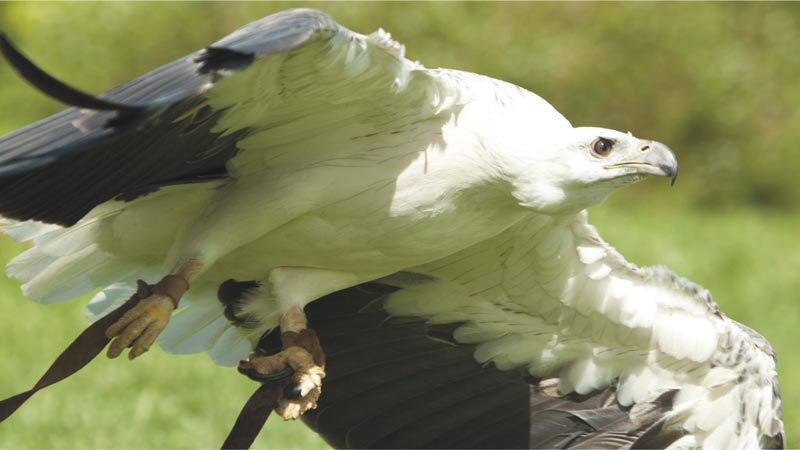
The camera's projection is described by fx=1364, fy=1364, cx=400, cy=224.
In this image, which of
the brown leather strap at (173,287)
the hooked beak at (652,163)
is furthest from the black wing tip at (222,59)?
the hooked beak at (652,163)

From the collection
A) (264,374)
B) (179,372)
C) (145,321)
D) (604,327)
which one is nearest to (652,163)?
(604,327)

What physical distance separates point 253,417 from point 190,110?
1.10m

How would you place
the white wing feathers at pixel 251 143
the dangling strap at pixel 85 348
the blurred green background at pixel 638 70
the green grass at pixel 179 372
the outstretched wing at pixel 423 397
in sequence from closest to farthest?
the white wing feathers at pixel 251 143
the dangling strap at pixel 85 348
the outstretched wing at pixel 423 397
the green grass at pixel 179 372
the blurred green background at pixel 638 70

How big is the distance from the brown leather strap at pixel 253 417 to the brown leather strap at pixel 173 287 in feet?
1.38

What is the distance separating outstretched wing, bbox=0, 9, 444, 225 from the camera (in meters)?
3.46

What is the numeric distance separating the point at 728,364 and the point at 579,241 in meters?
0.72

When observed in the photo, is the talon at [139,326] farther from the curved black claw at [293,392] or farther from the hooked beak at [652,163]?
the hooked beak at [652,163]

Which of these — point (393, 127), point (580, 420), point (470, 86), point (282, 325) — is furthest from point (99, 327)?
point (580, 420)

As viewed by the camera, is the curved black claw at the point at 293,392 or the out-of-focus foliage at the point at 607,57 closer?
the curved black claw at the point at 293,392

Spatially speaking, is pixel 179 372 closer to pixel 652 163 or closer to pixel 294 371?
pixel 294 371

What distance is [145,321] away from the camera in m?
4.20

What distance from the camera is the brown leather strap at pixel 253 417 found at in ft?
14.3

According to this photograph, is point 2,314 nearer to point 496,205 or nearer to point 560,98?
point 496,205

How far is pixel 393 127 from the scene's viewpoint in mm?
4242
